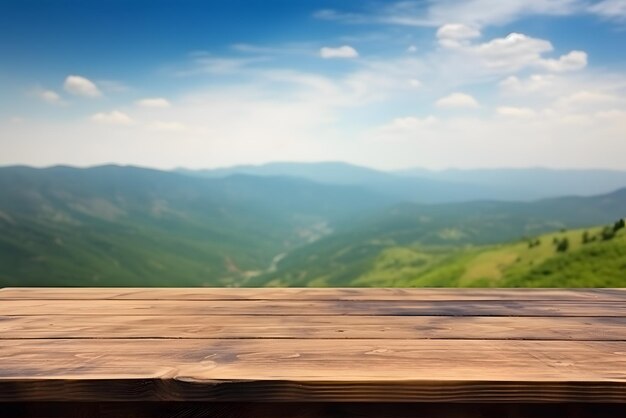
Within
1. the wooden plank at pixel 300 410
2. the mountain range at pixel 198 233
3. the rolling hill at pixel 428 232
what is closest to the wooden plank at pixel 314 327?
the wooden plank at pixel 300 410

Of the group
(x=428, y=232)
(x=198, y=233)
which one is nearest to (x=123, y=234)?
(x=198, y=233)

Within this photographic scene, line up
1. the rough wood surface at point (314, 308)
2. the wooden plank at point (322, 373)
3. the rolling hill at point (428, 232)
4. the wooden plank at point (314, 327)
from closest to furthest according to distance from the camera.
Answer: the wooden plank at point (322, 373) < the wooden plank at point (314, 327) < the rough wood surface at point (314, 308) < the rolling hill at point (428, 232)

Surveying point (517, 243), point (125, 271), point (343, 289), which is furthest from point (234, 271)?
point (343, 289)

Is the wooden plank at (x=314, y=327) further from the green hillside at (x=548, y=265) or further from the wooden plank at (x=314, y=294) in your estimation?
the green hillside at (x=548, y=265)

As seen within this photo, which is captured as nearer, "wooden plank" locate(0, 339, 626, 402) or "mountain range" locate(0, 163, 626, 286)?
"wooden plank" locate(0, 339, 626, 402)

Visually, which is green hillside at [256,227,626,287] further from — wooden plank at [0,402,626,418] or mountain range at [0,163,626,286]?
mountain range at [0,163,626,286]

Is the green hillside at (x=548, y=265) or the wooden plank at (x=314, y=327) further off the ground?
the wooden plank at (x=314, y=327)

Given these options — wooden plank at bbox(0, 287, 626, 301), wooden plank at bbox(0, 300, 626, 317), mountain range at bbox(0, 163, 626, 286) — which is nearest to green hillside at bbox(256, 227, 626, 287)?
wooden plank at bbox(0, 287, 626, 301)
